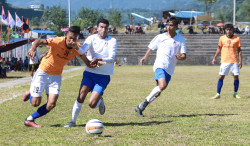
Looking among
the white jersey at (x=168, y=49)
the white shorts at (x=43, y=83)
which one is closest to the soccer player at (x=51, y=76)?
the white shorts at (x=43, y=83)

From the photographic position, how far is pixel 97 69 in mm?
8148

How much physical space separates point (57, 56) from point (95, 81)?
85cm

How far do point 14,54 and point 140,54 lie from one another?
12955 millimetres

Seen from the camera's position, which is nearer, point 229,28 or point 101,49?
point 101,49

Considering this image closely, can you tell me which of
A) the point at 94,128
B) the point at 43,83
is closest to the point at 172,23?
the point at 43,83

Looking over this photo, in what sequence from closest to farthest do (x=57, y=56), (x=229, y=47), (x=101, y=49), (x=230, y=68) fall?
(x=57, y=56) < (x=101, y=49) < (x=229, y=47) < (x=230, y=68)

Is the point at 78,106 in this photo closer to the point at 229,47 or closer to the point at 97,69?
the point at 97,69

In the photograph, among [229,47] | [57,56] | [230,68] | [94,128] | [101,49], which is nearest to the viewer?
[94,128]

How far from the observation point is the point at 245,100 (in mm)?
12773

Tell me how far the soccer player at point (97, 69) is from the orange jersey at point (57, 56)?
13.8 inches

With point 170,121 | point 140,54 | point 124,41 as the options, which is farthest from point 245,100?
point 124,41

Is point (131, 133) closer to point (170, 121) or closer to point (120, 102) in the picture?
point (170, 121)

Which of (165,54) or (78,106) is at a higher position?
(165,54)

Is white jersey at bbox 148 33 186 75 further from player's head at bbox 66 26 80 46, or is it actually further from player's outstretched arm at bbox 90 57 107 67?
player's head at bbox 66 26 80 46
